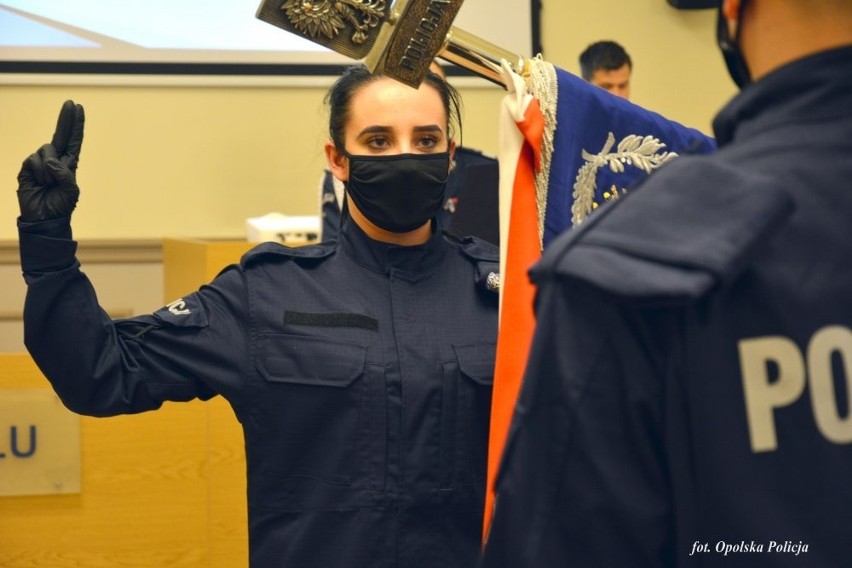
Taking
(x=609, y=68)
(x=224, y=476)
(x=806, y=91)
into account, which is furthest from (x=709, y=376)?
(x=609, y=68)

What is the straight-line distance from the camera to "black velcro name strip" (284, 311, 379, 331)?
1539 mm

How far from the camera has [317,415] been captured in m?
1.49

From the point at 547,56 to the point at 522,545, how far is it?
144 inches

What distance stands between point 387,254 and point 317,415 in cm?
27

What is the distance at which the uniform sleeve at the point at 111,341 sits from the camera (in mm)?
1440

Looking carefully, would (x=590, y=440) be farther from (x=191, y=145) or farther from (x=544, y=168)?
(x=191, y=145)

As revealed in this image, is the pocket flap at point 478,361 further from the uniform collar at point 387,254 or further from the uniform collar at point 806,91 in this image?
the uniform collar at point 806,91

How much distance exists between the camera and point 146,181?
4062 mm

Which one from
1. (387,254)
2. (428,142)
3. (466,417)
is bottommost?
(466,417)

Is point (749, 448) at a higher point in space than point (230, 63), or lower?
lower

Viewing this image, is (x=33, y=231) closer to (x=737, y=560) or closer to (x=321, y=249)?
(x=321, y=249)

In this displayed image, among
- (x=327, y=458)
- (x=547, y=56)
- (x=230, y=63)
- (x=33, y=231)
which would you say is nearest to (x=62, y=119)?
(x=33, y=231)

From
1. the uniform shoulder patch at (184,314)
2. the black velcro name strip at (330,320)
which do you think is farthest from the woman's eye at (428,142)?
the uniform shoulder patch at (184,314)

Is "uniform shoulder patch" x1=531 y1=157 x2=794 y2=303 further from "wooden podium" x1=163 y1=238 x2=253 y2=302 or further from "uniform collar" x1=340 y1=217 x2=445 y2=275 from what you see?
"wooden podium" x1=163 y1=238 x2=253 y2=302
